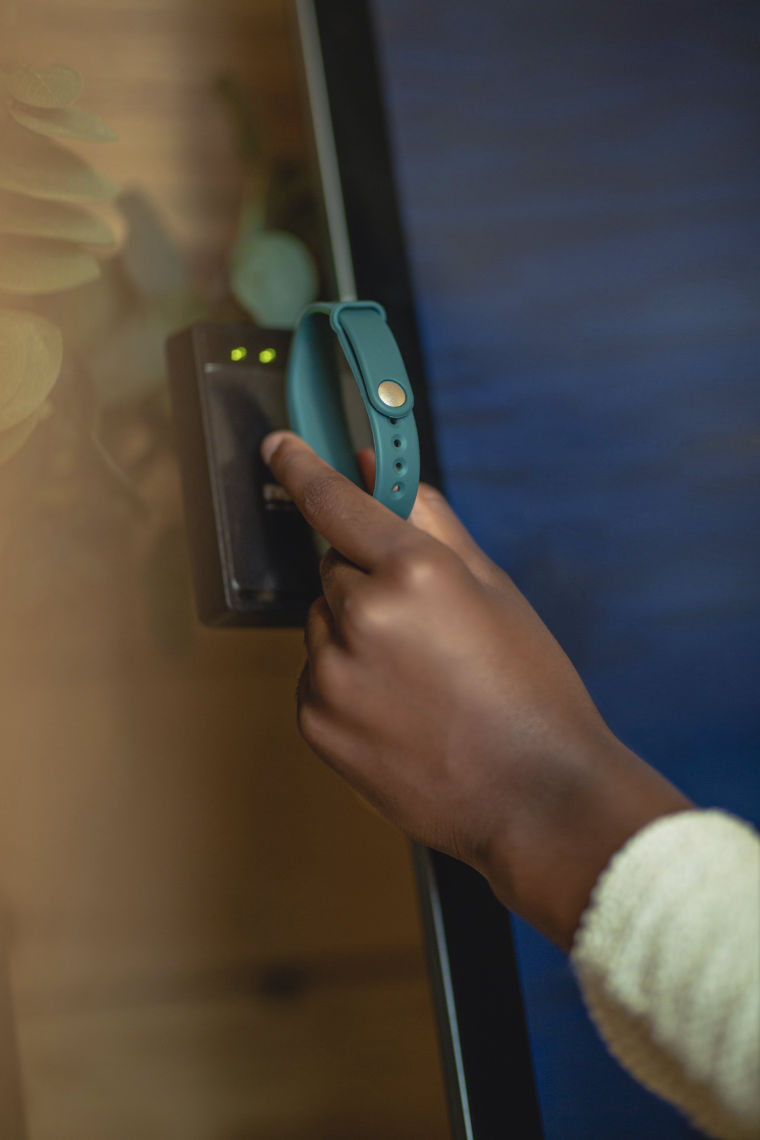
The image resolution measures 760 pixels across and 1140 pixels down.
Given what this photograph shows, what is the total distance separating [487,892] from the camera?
1.73 ft

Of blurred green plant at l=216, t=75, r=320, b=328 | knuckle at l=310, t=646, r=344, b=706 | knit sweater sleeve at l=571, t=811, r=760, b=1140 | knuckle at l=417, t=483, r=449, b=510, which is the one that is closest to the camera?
knit sweater sleeve at l=571, t=811, r=760, b=1140

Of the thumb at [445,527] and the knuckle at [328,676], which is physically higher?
the thumb at [445,527]

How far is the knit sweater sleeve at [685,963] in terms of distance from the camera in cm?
33

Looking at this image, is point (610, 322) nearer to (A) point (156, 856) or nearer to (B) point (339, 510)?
(B) point (339, 510)

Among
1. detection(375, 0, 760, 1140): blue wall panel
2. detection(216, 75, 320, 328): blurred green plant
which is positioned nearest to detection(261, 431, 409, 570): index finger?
detection(375, 0, 760, 1140): blue wall panel

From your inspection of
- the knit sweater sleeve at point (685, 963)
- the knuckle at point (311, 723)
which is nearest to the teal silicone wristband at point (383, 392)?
the knuckle at point (311, 723)

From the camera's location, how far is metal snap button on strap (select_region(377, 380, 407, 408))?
19.7 inches

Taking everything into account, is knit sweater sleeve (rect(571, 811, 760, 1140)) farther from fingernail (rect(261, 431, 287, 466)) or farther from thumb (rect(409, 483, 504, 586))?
fingernail (rect(261, 431, 287, 466))

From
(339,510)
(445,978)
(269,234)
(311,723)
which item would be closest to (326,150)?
(269,234)

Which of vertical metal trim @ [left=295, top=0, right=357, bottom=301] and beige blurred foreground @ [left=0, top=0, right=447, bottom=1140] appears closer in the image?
beige blurred foreground @ [left=0, top=0, right=447, bottom=1140]

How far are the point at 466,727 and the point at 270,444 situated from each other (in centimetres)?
24

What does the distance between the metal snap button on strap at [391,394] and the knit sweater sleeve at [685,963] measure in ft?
0.83

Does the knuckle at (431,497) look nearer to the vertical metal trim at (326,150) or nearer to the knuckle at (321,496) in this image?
the knuckle at (321,496)

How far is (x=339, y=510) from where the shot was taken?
0.48 m
